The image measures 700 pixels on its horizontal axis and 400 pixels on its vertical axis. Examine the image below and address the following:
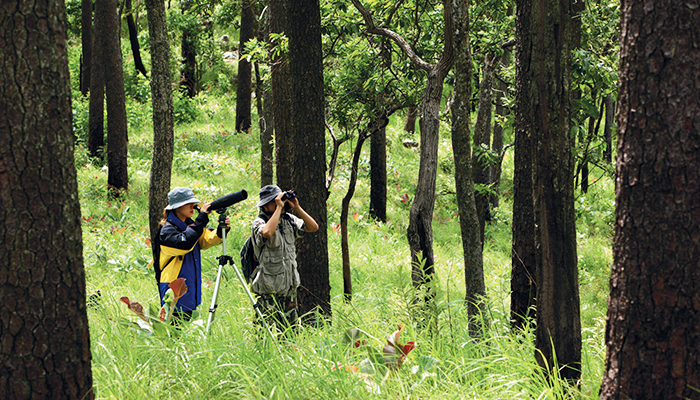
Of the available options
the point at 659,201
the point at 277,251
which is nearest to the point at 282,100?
the point at 277,251

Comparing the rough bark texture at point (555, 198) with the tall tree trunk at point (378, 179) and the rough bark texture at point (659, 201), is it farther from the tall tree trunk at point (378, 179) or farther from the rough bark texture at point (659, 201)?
the tall tree trunk at point (378, 179)

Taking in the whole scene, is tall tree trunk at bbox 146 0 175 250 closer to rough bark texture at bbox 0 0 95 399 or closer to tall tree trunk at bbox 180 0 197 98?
rough bark texture at bbox 0 0 95 399

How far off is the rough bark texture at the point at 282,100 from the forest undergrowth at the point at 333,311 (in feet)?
5.39

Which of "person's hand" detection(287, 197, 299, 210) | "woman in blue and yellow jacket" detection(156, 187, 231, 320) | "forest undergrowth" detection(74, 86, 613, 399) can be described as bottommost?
"forest undergrowth" detection(74, 86, 613, 399)

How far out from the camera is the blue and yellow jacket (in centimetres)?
500

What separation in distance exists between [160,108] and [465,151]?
4.50 m

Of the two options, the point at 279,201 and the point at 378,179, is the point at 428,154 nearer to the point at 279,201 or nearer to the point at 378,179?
the point at 279,201

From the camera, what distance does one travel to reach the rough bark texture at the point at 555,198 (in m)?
3.22

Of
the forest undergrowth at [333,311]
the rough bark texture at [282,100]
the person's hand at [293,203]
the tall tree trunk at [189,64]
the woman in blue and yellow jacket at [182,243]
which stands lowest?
the forest undergrowth at [333,311]

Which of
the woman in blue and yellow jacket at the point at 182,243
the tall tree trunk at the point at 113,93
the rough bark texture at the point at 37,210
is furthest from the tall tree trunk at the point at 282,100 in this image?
the tall tree trunk at the point at 113,93

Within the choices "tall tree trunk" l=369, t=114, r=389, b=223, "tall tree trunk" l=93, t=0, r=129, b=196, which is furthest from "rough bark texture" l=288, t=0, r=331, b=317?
"tall tree trunk" l=93, t=0, r=129, b=196

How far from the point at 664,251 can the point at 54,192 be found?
2.47 meters

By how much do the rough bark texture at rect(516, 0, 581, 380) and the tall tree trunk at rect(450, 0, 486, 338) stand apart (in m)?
1.99

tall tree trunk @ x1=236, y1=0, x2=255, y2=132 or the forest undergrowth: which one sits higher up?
tall tree trunk @ x1=236, y1=0, x2=255, y2=132
